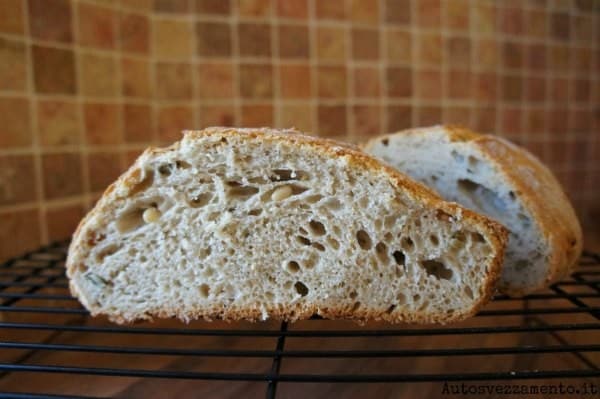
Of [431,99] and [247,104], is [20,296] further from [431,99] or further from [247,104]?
[431,99]

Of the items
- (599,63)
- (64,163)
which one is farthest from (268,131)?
(599,63)

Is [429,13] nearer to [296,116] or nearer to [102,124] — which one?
[296,116]

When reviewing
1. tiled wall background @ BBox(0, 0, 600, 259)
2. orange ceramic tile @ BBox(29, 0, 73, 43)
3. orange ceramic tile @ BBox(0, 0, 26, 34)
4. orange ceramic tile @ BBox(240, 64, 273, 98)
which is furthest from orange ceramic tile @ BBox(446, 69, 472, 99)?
orange ceramic tile @ BBox(0, 0, 26, 34)

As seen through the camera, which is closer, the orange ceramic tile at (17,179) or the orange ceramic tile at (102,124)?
the orange ceramic tile at (17,179)

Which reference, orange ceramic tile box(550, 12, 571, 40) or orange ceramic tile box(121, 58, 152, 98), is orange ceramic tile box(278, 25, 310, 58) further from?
orange ceramic tile box(550, 12, 571, 40)

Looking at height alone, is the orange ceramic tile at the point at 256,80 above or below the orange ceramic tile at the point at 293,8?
below

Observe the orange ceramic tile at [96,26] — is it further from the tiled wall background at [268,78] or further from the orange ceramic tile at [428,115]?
the orange ceramic tile at [428,115]

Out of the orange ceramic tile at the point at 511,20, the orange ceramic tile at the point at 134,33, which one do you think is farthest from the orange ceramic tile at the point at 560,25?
the orange ceramic tile at the point at 134,33
